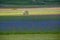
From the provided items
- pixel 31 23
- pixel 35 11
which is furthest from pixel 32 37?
pixel 35 11

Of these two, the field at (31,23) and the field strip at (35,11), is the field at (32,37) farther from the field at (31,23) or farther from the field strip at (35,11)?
the field strip at (35,11)

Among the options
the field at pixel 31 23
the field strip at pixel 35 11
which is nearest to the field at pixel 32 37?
the field at pixel 31 23

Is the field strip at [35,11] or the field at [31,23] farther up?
the field strip at [35,11]

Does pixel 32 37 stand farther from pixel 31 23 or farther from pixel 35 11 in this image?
pixel 35 11

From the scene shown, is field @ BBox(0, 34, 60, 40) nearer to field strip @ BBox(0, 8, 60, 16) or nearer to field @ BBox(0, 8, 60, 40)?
field @ BBox(0, 8, 60, 40)

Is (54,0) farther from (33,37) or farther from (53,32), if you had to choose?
(33,37)

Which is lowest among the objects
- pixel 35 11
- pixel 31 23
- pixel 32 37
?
pixel 32 37

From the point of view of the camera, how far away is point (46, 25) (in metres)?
1.87

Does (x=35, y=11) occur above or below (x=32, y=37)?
above

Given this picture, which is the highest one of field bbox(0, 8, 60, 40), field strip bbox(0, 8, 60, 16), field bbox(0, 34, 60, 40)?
field strip bbox(0, 8, 60, 16)

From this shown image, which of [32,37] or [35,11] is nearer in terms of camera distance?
[35,11]

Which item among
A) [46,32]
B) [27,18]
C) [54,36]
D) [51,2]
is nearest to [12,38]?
[27,18]

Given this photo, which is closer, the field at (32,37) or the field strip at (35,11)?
the field strip at (35,11)

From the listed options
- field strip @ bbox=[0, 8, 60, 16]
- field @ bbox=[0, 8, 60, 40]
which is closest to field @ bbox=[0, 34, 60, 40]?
field @ bbox=[0, 8, 60, 40]
